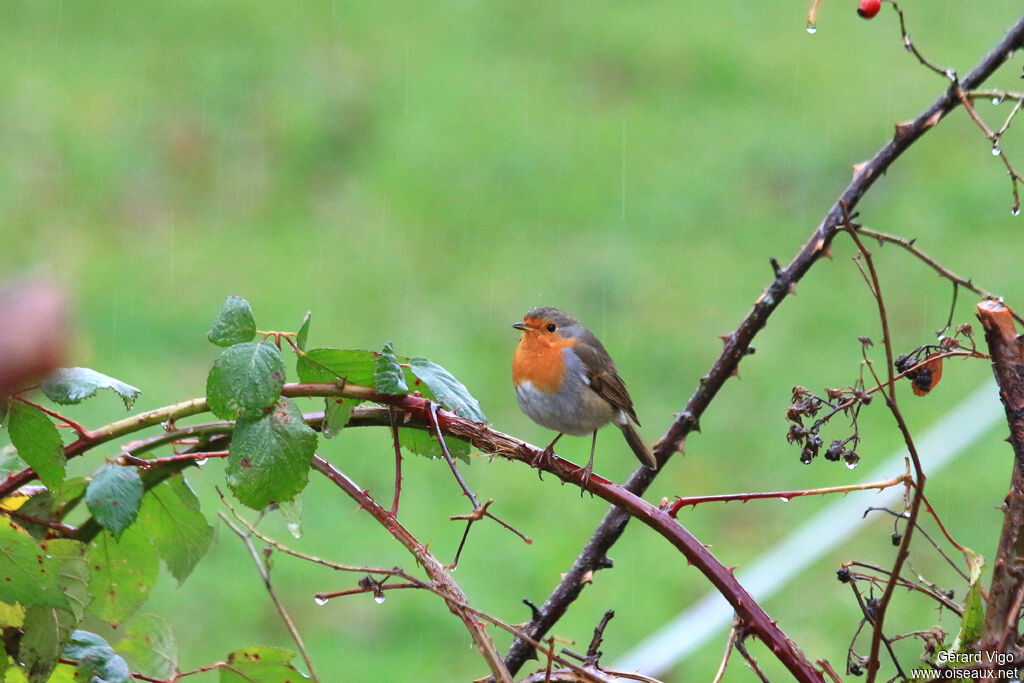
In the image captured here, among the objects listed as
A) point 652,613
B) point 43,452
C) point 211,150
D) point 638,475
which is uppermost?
point 211,150

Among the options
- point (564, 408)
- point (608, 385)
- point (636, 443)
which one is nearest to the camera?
point (636, 443)

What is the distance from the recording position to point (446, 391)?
141cm

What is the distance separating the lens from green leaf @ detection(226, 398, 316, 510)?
4.22ft

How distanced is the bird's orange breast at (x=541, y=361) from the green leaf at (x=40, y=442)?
177cm

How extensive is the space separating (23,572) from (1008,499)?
104 cm

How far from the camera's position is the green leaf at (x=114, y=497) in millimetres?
1231

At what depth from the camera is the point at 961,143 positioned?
31.5 ft

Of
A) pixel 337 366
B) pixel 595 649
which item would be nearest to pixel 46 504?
pixel 337 366

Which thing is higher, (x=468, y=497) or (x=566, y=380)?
(x=566, y=380)

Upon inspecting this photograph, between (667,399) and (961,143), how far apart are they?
4411 millimetres

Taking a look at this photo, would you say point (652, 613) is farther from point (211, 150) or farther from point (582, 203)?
point (211, 150)

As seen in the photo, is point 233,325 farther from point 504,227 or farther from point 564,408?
point 504,227

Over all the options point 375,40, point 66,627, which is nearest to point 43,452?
point 66,627

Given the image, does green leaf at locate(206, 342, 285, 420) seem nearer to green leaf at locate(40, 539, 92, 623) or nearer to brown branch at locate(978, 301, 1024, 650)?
green leaf at locate(40, 539, 92, 623)
